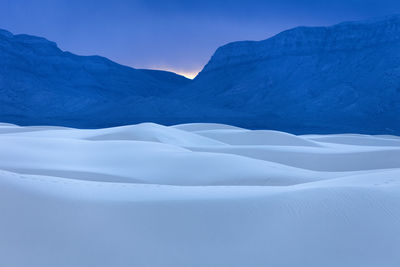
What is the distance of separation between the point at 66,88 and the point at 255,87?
37444mm

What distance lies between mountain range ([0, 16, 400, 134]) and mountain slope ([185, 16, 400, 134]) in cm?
17

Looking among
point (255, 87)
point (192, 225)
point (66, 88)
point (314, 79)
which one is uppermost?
point (66, 88)

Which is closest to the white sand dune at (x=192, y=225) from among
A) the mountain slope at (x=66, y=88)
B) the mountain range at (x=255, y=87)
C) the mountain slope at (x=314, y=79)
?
the mountain range at (x=255, y=87)

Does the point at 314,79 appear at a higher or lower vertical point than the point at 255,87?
higher

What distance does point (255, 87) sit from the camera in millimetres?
76000

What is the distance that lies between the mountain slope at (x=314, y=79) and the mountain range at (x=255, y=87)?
0.55 ft

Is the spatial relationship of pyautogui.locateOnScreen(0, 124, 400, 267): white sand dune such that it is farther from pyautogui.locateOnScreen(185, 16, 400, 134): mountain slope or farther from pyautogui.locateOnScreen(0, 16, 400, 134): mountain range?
pyautogui.locateOnScreen(185, 16, 400, 134): mountain slope

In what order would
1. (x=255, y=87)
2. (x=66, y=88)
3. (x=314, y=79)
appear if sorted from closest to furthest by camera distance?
(x=314, y=79)
(x=255, y=87)
(x=66, y=88)

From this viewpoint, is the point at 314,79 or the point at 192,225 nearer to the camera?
the point at 192,225

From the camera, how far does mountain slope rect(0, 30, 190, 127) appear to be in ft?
229

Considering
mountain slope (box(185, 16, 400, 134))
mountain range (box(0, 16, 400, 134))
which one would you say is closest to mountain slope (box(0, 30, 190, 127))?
mountain range (box(0, 16, 400, 134))

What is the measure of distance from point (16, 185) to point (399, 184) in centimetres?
359

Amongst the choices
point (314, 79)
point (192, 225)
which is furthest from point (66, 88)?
point (192, 225)

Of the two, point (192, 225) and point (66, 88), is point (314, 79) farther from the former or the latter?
point (192, 225)
